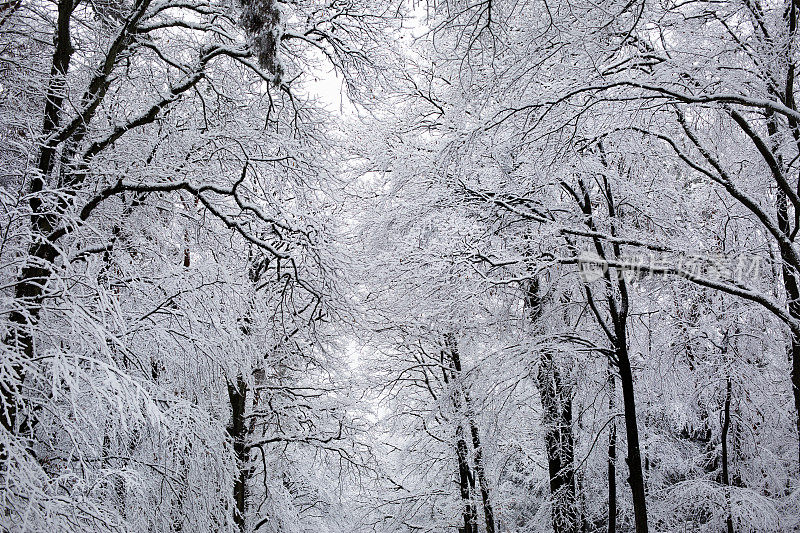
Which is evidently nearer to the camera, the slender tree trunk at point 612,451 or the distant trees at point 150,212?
the distant trees at point 150,212

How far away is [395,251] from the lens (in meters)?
9.75

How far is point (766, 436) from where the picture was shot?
1112cm

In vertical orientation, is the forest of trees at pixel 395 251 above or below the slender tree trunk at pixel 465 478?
above

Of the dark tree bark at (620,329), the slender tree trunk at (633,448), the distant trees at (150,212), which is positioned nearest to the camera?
the distant trees at (150,212)

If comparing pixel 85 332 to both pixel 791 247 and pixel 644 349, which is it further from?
pixel 644 349

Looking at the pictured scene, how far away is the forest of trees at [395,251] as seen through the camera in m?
4.29

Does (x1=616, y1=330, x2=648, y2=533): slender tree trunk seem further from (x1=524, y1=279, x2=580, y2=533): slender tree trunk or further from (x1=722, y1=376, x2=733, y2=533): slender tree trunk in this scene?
(x1=722, y1=376, x2=733, y2=533): slender tree trunk

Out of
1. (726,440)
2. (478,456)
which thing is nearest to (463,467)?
(478,456)

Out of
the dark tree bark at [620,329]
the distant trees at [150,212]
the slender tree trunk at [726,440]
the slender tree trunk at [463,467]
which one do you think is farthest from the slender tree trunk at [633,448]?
the distant trees at [150,212]

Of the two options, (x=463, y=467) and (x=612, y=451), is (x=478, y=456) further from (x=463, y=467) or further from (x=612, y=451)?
(x=612, y=451)

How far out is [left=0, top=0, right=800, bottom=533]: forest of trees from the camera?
169 inches

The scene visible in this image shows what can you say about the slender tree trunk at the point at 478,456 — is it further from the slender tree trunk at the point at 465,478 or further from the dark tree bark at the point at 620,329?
the dark tree bark at the point at 620,329

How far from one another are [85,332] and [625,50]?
587cm

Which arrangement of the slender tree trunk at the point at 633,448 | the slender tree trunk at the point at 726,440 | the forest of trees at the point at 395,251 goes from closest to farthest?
the forest of trees at the point at 395,251
the slender tree trunk at the point at 633,448
the slender tree trunk at the point at 726,440
